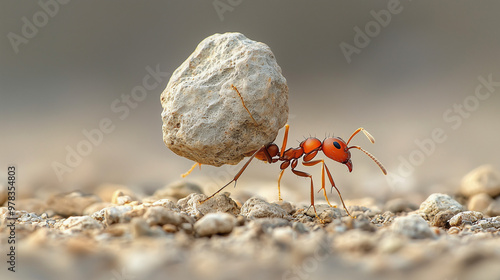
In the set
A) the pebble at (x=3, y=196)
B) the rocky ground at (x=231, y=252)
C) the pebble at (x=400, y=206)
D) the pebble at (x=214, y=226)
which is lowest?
the rocky ground at (x=231, y=252)

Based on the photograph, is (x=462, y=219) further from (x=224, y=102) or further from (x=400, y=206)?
(x=224, y=102)

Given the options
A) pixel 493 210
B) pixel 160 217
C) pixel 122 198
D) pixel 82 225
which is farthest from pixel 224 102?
pixel 493 210

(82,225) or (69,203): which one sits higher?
(69,203)

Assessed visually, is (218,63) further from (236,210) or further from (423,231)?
(423,231)

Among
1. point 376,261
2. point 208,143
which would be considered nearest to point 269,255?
point 376,261

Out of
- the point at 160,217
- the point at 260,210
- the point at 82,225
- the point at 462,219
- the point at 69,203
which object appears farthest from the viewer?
the point at 69,203

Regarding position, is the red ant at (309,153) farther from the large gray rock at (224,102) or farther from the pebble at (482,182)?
the pebble at (482,182)

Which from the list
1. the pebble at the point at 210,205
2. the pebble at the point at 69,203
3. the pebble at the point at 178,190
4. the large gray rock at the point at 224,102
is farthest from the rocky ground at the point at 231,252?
the pebble at the point at 178,190
